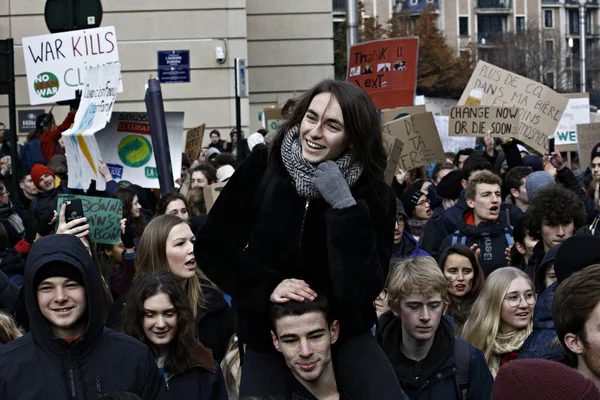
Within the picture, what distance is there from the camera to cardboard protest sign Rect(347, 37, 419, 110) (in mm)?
12133

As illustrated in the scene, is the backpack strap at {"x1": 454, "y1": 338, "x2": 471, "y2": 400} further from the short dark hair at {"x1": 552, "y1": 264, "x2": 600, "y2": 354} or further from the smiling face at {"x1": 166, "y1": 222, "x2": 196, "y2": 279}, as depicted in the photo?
the smiling face at {"x1": 166, "y1": 222, "x2": 196, "y2": 279}

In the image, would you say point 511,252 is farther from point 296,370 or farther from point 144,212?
point 296,370

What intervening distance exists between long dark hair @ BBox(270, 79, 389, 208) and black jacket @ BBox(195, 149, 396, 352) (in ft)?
0.19

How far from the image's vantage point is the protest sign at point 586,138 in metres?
15.4

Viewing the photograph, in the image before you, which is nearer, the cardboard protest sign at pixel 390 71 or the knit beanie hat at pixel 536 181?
the knit beanie hat at pixel 536 181

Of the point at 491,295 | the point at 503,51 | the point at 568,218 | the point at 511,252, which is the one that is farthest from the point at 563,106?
the point at 503,51

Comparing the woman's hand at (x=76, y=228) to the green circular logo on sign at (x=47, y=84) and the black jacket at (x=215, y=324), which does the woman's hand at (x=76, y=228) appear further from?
the green circular logo on sign at (x=47, y=84)

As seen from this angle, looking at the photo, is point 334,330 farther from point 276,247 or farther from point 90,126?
point 90,126

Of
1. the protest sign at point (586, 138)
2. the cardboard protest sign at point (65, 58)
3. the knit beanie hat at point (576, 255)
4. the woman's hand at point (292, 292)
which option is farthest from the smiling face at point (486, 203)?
the protest sign at point (586, 138)

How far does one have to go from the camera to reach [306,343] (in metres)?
4.12

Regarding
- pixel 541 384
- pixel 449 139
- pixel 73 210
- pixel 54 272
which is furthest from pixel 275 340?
pixel 449 139

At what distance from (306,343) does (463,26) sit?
95623 mm

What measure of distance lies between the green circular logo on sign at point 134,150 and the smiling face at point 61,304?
654cm

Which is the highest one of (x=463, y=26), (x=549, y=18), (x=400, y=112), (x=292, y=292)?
(x=549, y=18)
